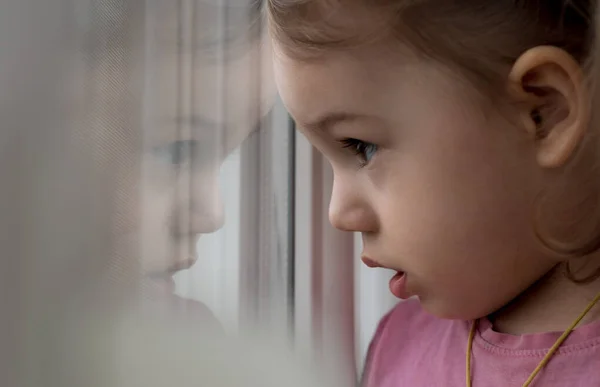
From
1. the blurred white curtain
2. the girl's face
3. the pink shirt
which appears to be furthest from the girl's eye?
the pink shirt

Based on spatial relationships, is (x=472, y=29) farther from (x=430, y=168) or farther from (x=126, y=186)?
(x=126, y=186)

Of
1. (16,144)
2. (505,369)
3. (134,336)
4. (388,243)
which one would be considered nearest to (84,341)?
(134,336)

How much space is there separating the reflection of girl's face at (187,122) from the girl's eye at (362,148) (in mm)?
105

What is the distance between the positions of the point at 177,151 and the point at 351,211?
155mm

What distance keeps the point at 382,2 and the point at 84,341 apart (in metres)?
0.32

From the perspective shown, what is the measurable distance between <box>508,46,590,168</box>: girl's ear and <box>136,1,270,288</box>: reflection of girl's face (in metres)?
0.23

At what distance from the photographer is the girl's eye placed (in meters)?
0.55

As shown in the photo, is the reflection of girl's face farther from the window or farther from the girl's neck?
the girl's neck

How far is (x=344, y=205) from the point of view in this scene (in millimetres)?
575

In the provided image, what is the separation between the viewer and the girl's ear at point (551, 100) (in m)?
0.48

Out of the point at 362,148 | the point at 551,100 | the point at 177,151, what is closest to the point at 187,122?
the point at 177,151

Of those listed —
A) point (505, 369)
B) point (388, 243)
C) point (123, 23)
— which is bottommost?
point (505, 369)

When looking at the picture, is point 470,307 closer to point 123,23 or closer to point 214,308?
point 214,308

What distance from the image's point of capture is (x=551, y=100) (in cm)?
50
